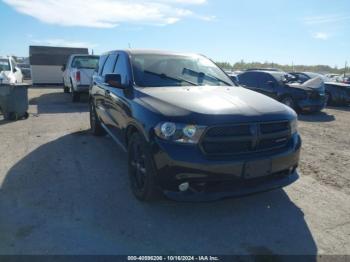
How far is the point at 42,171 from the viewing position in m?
4.89

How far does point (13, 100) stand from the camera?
8.66 m

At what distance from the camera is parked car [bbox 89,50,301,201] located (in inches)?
124

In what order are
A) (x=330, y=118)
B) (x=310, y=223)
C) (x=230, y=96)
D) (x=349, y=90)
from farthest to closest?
(x=349, y=90) → (x=330, y=118) → (x=230, y=96) → (x=310, y=223)

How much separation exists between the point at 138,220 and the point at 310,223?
6.17 feet

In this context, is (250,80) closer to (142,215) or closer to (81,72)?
(81,72)

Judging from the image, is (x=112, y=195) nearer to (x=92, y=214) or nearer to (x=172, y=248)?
(x=92, y=214)

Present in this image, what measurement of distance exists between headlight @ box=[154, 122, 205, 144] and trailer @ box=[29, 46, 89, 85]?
1998 centimetres

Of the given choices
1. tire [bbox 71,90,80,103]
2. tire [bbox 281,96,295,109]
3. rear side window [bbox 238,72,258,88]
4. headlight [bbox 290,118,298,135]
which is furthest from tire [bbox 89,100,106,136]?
rear side window [bbox 238,72,258,88]

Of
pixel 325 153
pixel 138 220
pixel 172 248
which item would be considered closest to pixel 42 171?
pixel 138 220

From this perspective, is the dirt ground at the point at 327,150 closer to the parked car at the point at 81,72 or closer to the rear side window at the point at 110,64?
the rear side window at the point at 110,64

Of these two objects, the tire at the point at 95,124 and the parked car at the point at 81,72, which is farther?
the parked car at the point at 81,72

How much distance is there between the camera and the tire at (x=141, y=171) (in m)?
3.42

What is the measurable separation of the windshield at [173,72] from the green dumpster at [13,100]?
5.38 metres

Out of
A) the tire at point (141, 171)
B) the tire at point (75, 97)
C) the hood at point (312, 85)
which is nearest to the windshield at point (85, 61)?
the tire at point (75, 97)
